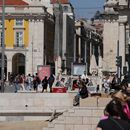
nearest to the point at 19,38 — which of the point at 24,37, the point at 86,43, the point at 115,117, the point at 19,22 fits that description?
the point at 24,37

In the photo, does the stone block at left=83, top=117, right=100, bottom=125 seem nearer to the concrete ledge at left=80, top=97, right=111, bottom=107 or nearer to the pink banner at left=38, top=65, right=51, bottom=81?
the concrete ledge at left=80, top=97, right=111, bottom=107

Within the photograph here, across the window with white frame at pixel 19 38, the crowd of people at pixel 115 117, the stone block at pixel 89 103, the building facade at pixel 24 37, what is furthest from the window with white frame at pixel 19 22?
the crowd of people at pixel 115 117

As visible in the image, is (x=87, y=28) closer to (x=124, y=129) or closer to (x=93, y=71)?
(x=93, y=71)

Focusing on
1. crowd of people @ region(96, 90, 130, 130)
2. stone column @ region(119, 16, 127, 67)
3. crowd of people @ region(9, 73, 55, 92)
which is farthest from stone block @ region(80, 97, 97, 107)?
stone column @ region(119, 16, 127, 67)

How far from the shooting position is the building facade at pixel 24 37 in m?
96.3

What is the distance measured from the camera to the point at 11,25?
327 feet

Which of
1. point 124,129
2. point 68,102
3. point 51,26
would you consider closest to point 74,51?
point 51,26

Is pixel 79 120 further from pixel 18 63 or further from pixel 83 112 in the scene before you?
pixel 18 63

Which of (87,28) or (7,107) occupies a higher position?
(87,28)

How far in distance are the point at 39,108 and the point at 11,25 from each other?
7174 cm

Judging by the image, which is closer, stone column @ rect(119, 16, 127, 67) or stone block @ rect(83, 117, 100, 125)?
stone block @ rect(83, 117, 100, 125)

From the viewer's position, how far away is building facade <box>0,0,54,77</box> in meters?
96.3

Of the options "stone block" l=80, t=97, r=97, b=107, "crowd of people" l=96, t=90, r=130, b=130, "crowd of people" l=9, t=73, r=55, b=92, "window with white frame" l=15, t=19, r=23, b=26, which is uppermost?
"window with white frame" l=15, t=19, r=23, b=26

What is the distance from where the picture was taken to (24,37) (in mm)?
98750
